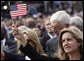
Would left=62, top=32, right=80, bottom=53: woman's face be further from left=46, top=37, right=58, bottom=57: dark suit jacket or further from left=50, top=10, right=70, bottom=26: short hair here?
left=46, top=37, right=58, bottom=57: dark suit jacket

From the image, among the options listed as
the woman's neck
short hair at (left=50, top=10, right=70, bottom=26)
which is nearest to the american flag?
short hair at (left=50, top=10, right=70, bottom=26)

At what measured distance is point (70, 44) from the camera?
4320 millimetres

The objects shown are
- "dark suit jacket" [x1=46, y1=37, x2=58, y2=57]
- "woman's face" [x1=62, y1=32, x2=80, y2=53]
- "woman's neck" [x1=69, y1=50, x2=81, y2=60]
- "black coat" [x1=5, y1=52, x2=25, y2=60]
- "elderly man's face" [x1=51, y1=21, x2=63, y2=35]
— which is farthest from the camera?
"dark suit jacket" [x1=46, y1=37, x2=58, y2=57]

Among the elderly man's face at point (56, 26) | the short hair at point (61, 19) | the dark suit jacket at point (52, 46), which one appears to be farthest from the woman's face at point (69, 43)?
the dark suit jacket at point (52, 46)

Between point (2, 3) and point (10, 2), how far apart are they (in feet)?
0.64

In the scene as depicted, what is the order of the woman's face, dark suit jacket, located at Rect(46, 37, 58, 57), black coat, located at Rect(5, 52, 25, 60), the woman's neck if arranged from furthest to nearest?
dark suit jacket, located at Rect(46, 37, 58, 57) < black coat, located at Rect(5, 52, 25, 60) < the woman's face < the woman's neck

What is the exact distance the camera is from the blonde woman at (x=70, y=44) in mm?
4254

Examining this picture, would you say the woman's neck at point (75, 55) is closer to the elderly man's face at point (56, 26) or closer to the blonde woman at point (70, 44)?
the blonde woman at point (70, 44)

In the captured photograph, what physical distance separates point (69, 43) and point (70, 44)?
0.02 meters

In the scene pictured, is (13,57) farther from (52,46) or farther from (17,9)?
(52,46)

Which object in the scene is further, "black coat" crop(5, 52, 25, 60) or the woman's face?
"black coat" crop(5, 52, 25, 60)

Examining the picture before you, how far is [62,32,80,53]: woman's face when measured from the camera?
4.27 metres

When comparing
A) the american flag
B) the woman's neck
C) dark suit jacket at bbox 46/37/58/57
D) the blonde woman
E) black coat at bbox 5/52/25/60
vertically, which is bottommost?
dark suit jacket at bbox 46/37/58/57

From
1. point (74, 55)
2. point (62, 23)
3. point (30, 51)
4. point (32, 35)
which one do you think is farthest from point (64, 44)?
point (32, 35)
